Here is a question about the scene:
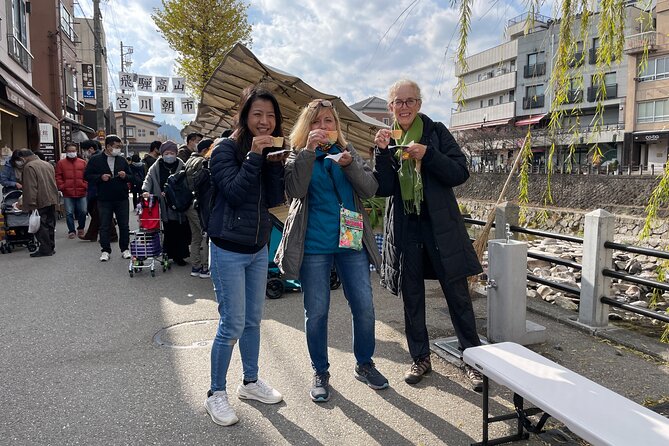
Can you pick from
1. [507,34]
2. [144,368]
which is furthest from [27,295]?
[507,34]

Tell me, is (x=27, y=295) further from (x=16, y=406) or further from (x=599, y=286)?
(x=599, y=286)

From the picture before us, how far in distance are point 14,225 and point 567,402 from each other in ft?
33.2

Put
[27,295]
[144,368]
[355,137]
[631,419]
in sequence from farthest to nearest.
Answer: [355,137], [27,295], [144,368], [631,419]

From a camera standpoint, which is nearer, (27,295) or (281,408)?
(281,408)

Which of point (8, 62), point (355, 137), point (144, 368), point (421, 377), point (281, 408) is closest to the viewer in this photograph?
point (281, 408)

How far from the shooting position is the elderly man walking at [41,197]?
8586 mm

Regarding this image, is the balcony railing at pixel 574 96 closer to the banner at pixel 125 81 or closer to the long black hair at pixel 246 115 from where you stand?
the long black hair at pixel 246 115

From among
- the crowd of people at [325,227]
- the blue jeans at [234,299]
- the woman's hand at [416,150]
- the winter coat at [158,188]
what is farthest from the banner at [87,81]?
the woman's hand at [416,150]

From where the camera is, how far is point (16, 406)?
10.6ft

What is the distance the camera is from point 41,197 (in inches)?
343

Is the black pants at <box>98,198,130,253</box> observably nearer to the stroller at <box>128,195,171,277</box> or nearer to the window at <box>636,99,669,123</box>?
the stroller at <box>128,195,171,277</box>

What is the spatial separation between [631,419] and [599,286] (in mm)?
3021

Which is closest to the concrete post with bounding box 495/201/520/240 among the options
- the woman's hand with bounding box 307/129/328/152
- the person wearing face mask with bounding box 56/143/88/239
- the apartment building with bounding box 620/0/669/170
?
the woman's hand with bounding box 307/129/328/152

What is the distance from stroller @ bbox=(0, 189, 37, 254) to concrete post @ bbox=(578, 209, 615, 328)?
918 centimetres
